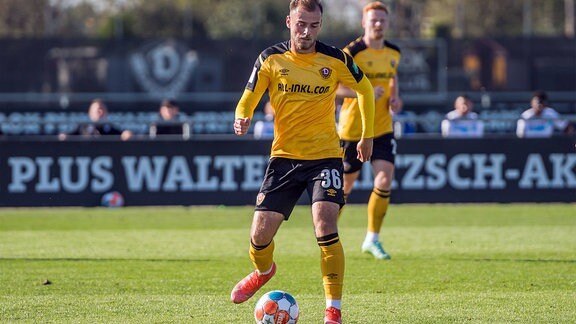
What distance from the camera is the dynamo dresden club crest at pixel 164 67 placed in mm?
32062

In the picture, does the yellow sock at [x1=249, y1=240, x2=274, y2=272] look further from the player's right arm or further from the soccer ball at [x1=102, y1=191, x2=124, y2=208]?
the soccer ball at [x1=102, y1=191, x2=124, y2=208]

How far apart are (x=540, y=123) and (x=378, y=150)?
28.8 ft

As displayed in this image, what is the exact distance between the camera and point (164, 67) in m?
32.2

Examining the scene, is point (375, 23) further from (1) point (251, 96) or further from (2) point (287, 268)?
(1) point (251, 96)

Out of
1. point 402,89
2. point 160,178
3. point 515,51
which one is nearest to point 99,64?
point 402,89

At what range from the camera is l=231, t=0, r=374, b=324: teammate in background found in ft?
26.8

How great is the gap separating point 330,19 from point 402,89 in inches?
702

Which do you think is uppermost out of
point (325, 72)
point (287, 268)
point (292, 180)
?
point (325, 72)

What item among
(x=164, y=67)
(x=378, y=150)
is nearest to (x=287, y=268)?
(x=378, y=150)

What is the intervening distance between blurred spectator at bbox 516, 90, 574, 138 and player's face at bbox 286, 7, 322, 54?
11695 mm

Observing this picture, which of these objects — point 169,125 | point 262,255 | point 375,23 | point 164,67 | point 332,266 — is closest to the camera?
point 332,266

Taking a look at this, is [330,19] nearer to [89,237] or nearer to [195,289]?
[89,237]

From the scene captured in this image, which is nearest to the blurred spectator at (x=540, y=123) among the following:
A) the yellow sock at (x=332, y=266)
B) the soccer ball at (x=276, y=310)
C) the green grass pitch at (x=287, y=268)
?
the green grass pitch at (x=287, y=268)

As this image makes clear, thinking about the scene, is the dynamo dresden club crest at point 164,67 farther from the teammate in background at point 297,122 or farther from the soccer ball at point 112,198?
the teammate in background at point 297,122
